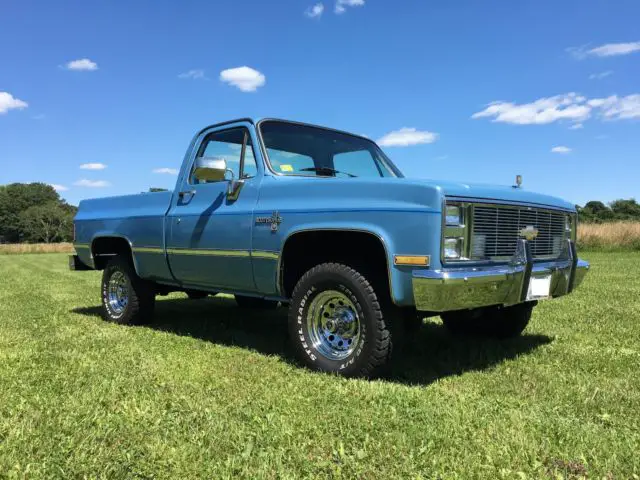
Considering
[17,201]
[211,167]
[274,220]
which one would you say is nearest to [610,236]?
[274,220]

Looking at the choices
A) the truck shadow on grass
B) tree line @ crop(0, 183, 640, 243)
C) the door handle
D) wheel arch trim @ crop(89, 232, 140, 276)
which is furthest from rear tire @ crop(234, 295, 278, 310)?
tree line @ crop(0, 183, 640, 243)

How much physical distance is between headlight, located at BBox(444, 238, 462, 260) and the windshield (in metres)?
1.68

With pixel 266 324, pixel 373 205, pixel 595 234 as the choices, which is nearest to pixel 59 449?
pixel 373 205

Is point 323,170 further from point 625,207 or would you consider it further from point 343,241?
point 625,207

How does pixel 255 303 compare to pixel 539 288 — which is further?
pixel 255 303

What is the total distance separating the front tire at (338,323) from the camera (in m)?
3.65

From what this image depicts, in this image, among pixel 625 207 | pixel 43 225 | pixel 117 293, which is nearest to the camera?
pixel 117 293

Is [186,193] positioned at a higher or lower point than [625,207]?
lower

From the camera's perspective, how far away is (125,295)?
637 cm

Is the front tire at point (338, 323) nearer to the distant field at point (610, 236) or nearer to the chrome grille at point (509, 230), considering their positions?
the chrome grille at point (509, 230)

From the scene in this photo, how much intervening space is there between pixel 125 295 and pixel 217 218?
2.25 meters

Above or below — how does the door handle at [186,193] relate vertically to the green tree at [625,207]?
below

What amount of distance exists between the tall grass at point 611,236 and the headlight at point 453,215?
19.6m

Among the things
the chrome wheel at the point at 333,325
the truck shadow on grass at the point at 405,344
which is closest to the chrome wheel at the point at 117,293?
the truck shadow on grass at the point at 405,344
